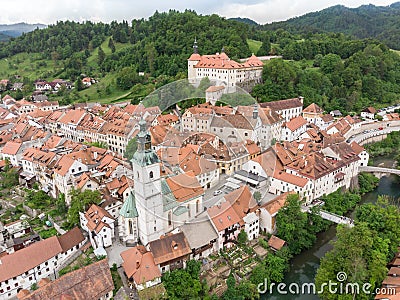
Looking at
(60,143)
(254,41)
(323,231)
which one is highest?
(254,41)

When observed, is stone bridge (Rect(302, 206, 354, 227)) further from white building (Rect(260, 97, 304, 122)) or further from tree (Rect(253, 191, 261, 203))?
white building (Rect(260, 97, 304, 122))

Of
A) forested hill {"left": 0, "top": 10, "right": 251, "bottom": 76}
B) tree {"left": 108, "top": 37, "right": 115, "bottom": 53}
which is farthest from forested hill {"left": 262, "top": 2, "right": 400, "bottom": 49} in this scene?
tree {"left": 108, "top": 37, "right": 115, "bottom": 53}

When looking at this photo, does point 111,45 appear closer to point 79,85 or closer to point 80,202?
point 79,85

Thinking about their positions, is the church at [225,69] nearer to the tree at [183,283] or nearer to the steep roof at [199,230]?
the steep roof at [199,230]

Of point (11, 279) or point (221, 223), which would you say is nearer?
point (11, 279)

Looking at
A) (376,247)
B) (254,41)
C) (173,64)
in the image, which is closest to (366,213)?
(376,247)

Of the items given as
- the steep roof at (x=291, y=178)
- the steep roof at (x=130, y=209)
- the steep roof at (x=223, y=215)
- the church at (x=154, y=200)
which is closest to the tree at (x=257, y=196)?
the steep roof at (x=223, y=215)

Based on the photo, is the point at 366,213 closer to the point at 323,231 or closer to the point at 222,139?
the point at 323,231
